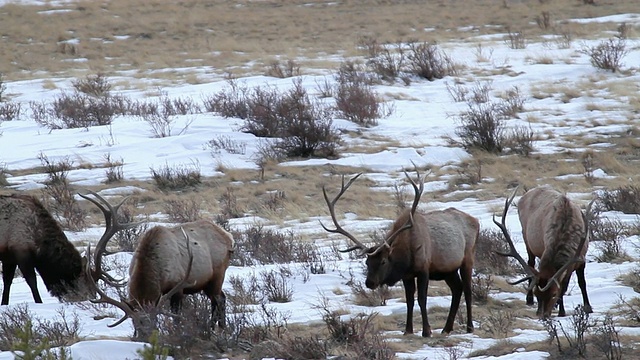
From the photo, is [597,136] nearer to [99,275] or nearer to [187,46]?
[99,275]

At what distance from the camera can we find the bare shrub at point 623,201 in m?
13.1

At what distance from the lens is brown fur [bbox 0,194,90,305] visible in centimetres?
912

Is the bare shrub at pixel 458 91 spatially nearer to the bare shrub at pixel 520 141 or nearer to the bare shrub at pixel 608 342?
the bare shrub at pixel 520 141

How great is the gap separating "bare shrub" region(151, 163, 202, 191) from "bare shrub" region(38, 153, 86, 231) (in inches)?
53.1

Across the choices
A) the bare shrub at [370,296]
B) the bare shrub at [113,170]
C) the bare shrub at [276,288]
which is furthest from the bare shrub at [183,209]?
the bare shrub at [370,296]

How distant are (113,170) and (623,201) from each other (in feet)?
25.8

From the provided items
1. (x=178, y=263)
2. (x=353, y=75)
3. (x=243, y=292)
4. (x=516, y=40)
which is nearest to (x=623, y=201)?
(x=243, y=292)

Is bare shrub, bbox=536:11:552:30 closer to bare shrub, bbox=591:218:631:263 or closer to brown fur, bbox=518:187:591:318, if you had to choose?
bare shrub, bbox=591:218:631:263

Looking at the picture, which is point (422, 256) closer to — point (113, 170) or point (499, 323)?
point (499, 323)

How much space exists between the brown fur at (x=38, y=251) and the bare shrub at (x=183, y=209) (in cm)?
376

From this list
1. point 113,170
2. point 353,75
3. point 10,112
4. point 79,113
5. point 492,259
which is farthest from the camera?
point 353,75

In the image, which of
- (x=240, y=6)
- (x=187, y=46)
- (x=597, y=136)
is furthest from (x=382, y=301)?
(x=240, y=6)

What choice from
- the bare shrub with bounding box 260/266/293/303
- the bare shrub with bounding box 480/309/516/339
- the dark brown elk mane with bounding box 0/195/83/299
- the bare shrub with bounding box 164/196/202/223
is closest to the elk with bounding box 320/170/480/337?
the bare shrub with bounding box 480/309/516/339

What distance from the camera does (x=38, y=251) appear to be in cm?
915
